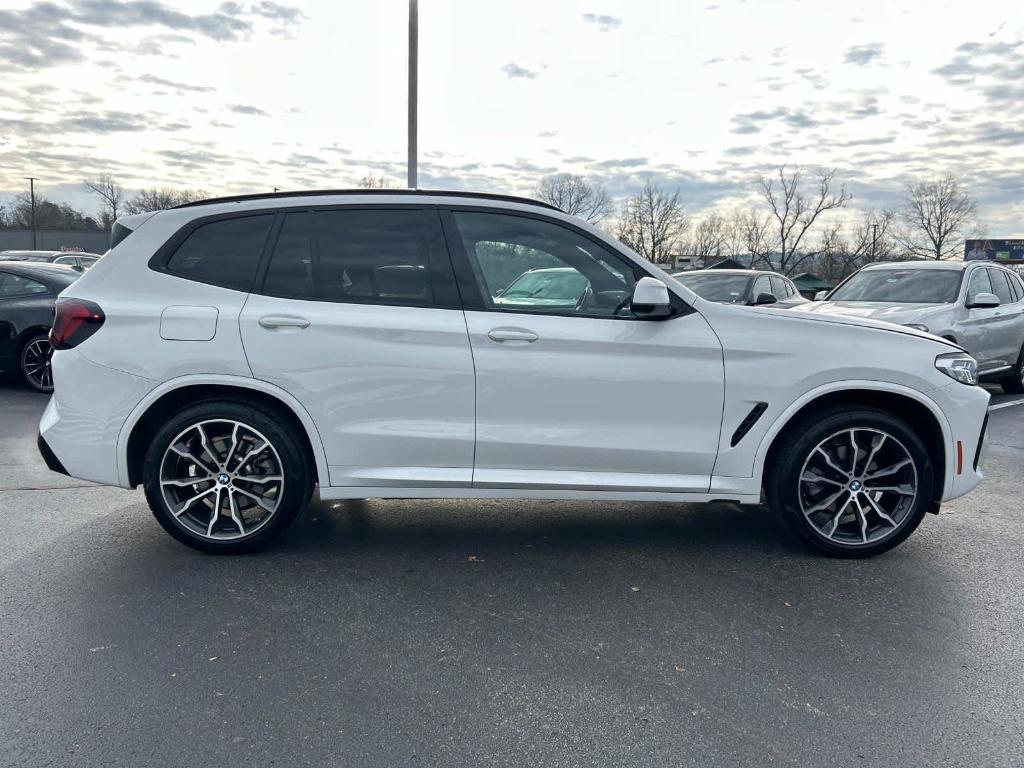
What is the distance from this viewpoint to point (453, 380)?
3814mm

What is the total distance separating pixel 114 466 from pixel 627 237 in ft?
214

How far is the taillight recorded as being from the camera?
3.86 m

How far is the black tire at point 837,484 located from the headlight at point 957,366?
36cm

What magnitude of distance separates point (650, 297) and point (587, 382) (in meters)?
0.53

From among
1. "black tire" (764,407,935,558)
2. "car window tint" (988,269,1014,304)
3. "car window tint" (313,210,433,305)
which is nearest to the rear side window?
"car window tint" (313,210,433,305)

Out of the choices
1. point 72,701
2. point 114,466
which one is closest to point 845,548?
point 72,701

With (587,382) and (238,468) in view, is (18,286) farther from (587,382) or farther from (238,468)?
(587,382)

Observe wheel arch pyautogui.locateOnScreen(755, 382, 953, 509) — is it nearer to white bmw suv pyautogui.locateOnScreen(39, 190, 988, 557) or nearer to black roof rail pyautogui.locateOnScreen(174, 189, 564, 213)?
white bmw suv pyautogui.locateOnScreen(39, 190, 988, 557)

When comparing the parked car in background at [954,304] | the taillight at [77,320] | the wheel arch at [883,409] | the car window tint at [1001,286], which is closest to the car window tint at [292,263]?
the taillight at [77,320]

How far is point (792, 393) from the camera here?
3906mm

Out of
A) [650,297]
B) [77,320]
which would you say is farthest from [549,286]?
[77,320]

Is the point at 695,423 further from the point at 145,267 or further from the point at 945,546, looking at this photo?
the point at 145,267

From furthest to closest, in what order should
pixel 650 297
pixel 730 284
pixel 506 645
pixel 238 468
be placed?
pixel 730 284, pixel 238 468, pixel 650 297, pixel 506 645

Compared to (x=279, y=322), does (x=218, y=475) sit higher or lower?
lower
